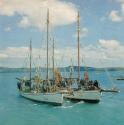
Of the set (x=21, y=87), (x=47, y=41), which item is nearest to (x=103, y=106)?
(x=47, y=41)

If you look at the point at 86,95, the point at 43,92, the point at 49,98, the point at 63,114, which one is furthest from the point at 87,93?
the point at 63,114

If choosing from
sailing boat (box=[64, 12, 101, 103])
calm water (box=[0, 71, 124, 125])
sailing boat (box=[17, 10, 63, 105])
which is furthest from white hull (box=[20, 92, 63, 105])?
sailing boat (box=[64, 12, 101, 103])

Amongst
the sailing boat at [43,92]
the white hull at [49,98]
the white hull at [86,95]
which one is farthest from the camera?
the white hull at [86,95]

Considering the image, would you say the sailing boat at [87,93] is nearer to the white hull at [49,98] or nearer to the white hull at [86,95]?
the white hull at [86,95]

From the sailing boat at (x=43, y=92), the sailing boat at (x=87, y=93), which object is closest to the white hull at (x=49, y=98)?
the sailing boat at (x=43, y=92)

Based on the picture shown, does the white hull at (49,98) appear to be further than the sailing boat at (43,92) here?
No

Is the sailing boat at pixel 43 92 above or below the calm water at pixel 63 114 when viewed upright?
above

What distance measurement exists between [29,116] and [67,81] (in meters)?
19.4

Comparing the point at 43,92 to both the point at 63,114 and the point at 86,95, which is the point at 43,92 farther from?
the point at 63,114

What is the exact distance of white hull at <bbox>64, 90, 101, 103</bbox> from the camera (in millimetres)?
56781

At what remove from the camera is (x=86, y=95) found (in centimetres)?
5750

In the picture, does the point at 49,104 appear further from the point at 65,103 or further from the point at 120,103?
the point at 120,103

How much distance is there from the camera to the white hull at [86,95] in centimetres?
5678

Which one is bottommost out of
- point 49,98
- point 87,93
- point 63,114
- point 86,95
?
point 63,114
